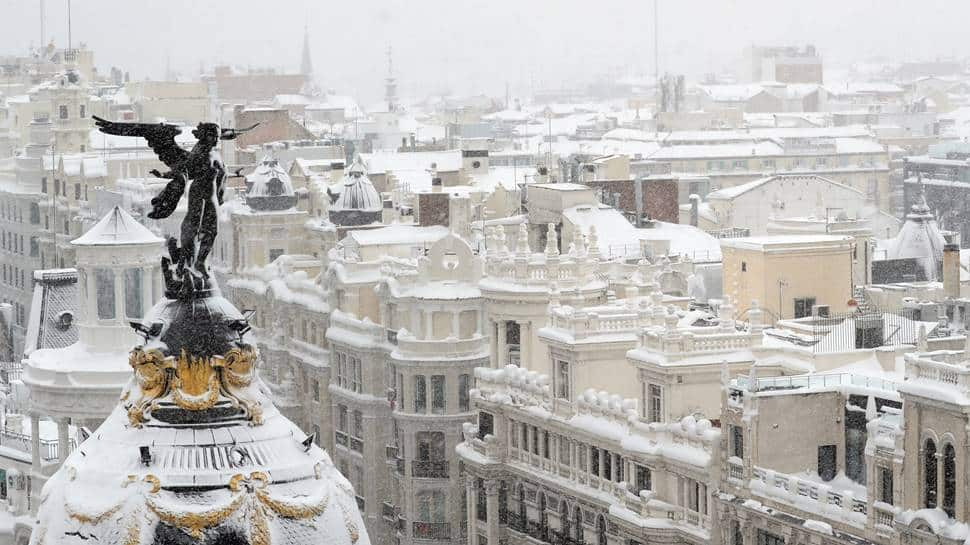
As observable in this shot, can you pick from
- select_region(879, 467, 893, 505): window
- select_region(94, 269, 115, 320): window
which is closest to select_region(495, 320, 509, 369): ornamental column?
select_region(94, 269, 115, 320): window

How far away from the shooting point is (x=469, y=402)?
64.9 meters

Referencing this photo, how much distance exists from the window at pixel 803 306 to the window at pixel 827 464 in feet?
48.7

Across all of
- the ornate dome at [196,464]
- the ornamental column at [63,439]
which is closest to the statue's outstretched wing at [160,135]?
the ornate dome at [196,464]

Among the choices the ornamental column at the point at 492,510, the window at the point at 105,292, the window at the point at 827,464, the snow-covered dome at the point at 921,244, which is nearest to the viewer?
the window at the point at 827,464

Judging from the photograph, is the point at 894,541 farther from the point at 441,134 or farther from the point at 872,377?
the point at 441,134

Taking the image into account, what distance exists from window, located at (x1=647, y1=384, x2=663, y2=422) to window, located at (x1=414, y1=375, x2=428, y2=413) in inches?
640

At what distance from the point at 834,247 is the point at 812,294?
1.30 metres

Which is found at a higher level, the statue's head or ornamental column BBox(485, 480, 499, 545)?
the statue's head

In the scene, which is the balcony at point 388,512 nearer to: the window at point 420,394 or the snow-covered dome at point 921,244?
the window at point 420,394

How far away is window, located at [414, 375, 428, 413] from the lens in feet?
214

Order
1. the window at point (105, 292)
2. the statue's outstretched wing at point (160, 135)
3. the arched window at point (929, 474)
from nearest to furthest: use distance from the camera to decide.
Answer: the statue's outstretched wing at point (160, 135), the arched window at point (929, 474), the window at point (105, 292)

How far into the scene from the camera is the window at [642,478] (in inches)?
1939

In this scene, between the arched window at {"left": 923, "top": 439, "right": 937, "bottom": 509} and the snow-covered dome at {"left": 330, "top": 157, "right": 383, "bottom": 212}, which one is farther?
the snow-covered dome at {"left": 330, "top": 157, "right": 383, "bottom": 212}

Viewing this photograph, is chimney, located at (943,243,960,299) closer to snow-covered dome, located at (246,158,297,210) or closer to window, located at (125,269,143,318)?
window, located at (125,269,143,318)
